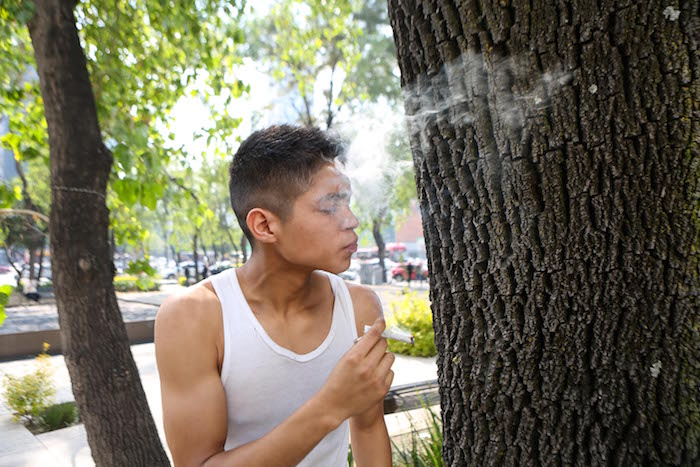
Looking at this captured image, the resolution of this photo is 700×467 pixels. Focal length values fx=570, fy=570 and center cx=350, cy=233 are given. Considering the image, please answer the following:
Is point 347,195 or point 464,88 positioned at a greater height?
point 464,88

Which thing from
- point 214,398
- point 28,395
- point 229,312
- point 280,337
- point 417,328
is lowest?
point 417,328

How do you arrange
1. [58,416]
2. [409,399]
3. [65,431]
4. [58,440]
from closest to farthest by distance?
[409,399]
[58,440]
[65,431]
[58,416]

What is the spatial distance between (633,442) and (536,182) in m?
0.68

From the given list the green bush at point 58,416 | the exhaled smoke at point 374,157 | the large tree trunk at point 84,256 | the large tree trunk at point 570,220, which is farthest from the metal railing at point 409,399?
the green bush at point 58,416

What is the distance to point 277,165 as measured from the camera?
1.89 meters

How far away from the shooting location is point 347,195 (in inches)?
74.4

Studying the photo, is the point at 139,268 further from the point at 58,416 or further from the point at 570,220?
the point at 58,416

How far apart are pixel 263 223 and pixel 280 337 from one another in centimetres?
38

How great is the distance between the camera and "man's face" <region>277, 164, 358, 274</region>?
181 centimetres

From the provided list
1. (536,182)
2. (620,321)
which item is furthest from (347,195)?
(620,321)

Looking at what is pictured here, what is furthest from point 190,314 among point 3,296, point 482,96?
point 3,296

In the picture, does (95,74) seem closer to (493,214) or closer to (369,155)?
(369,155)

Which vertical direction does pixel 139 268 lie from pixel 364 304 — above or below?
above

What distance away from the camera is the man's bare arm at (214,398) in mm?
1544
